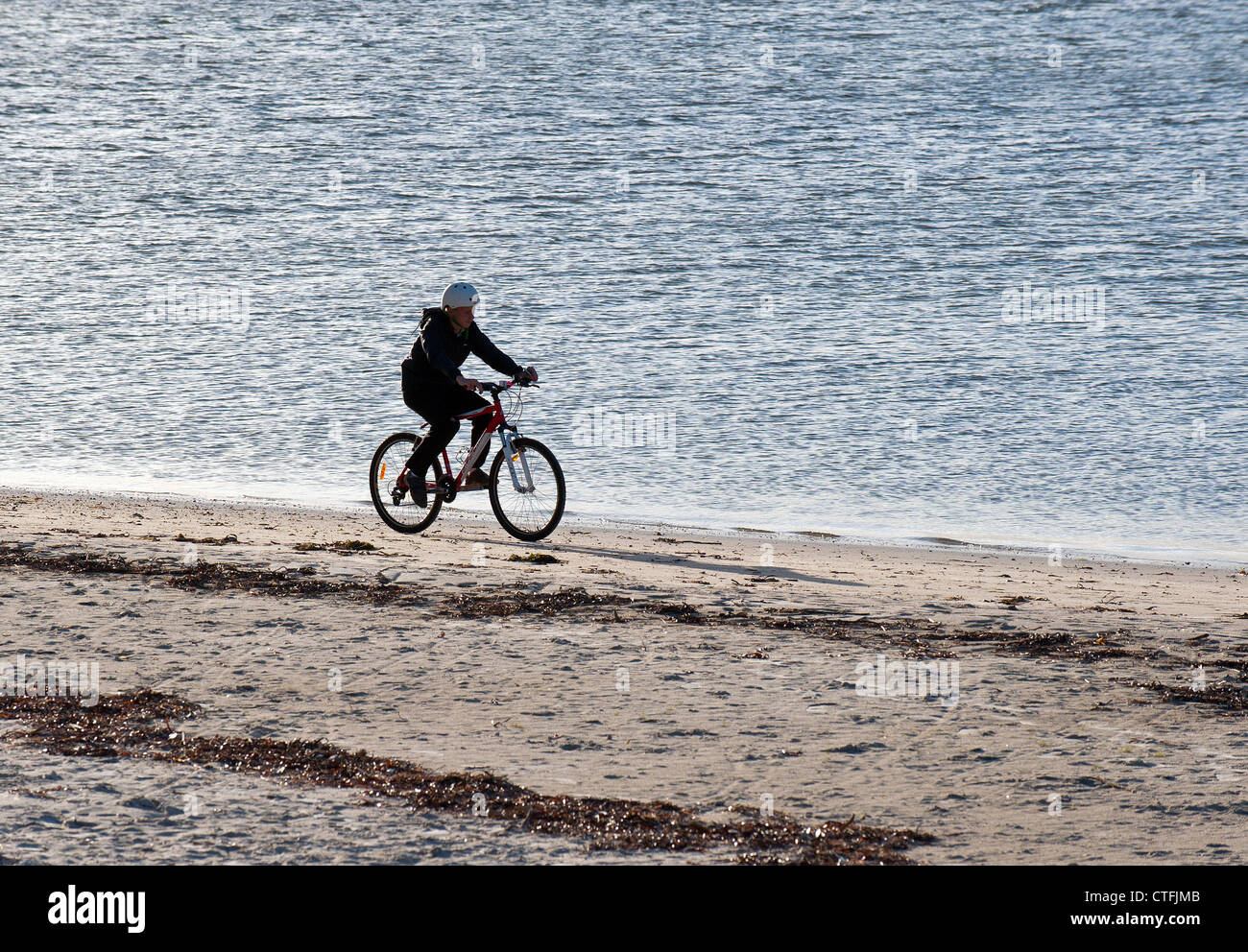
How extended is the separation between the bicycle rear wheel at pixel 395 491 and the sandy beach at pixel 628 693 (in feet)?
2.35

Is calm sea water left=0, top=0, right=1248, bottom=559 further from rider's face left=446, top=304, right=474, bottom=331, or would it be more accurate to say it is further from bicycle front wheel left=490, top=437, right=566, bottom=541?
rider's face left=446, top=304, right=474, bottom=331

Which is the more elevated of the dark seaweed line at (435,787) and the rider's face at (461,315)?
the rider's face at (461,315)

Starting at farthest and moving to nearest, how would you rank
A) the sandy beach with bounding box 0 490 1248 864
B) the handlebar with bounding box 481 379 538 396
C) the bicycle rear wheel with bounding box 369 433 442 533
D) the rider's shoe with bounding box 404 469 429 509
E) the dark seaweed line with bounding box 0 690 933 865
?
the bicycle rear wheel with bounding box 369 433 442 533, the rider's shoe with bounding box 404 469 429 509, the handlebar with bounding box 481 379 538 396, the sandy beach with bounding box 0 490 1248 864, the dark seaweed line with bounding box 0 690 933 865

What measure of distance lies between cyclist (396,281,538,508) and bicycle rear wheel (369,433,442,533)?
0.18 meters

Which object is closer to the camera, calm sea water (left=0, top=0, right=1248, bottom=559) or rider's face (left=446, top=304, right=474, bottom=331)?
rider's face (left=446, top=304, right=474, bottom=331)

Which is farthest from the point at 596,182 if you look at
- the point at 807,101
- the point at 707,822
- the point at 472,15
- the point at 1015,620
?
the point at 707,822

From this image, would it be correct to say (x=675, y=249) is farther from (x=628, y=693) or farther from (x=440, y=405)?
(x=628, y=693)

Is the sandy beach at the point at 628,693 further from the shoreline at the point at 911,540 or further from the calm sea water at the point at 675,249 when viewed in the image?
the calm sea water at the point at 675,249

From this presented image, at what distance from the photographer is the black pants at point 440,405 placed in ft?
31.5

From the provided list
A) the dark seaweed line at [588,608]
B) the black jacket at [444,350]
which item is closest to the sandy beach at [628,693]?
the dark seaweed line at [588,608]

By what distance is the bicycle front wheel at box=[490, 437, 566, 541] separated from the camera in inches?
386

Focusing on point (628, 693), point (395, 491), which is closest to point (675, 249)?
point (395, 491)

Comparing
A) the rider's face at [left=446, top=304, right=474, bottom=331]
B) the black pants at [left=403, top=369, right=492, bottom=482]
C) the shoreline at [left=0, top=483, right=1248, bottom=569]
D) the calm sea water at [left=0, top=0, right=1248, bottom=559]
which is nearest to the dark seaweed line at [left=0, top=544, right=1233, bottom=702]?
the black pants at [left=403, top=369, right=492, bottom=482]

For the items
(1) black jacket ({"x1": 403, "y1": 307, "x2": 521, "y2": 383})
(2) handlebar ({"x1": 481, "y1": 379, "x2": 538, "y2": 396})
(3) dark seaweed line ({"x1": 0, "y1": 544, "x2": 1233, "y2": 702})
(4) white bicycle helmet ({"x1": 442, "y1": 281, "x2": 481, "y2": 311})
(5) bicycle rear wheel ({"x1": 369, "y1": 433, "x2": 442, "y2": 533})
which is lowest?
(3) dark seaweed line ({"x1": 0, "y1": 544, "x2": 1233, "y2": 702})
